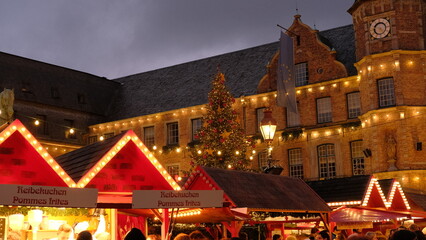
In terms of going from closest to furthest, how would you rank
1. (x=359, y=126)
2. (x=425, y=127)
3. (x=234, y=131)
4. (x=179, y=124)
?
(x=234, y=131) → (x=425, y=127) → (x=359, y=126) → (x=179, y=124)

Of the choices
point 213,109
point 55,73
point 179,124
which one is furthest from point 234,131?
point 55,73

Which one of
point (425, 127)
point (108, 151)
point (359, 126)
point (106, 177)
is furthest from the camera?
point (359, 126)

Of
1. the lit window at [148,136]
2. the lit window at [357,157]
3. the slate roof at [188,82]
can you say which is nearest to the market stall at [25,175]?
the lit window at [357,157]

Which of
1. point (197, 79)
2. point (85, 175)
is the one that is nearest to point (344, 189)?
point (85, 175)

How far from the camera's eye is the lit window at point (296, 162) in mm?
33500

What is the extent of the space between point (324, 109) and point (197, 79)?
1034cm

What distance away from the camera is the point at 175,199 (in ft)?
34.3

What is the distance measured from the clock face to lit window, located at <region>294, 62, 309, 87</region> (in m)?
5.03

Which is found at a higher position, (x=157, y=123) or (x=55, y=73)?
(x=55, y=73)

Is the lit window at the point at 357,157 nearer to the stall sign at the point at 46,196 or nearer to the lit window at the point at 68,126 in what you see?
the lit window at the point at 68,126

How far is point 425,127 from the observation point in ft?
94.9

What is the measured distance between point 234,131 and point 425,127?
9.90 meters

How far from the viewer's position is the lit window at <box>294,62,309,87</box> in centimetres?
3388

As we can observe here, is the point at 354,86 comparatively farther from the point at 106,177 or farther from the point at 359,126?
the point at 106,177
